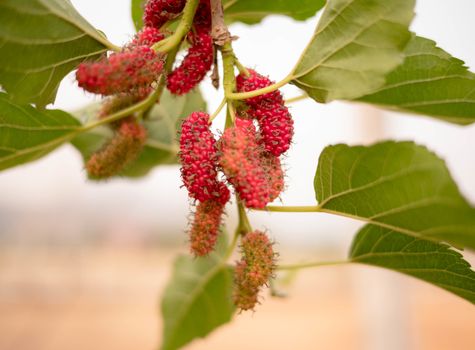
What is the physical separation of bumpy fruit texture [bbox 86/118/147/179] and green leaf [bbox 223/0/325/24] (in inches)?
9.4

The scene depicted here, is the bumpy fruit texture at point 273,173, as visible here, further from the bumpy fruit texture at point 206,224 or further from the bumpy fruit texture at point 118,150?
the bumpy fruit texture at point 118,150

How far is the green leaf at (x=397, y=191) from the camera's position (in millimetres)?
431

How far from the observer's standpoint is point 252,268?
606 millimetres

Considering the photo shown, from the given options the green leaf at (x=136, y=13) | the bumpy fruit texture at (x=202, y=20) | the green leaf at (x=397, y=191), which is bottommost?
the green leaf at (x=397, y=191)

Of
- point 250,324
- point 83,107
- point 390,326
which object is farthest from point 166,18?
→ point 250,324

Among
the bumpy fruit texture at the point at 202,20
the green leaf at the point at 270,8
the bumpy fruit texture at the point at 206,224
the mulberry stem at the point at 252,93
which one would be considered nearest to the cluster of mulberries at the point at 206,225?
the bumpy fruit texture at the point at 206,224

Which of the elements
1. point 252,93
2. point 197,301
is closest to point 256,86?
point 252,93

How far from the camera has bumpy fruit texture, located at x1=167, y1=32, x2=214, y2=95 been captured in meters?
0.62

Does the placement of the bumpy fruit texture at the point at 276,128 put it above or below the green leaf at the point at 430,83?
below

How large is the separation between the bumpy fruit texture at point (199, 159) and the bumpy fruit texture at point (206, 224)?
31 millimetres

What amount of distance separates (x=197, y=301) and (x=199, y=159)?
0.64 metres

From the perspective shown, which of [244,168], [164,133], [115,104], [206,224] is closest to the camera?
[244,168]

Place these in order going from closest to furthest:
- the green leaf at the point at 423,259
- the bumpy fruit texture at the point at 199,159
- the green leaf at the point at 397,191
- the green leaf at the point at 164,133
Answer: the green leaf at the point at 397,191, the bumpy fruit texture at the point at 199,159, the green leaf at the point at 423,259, the green leaf at the point at 164,133

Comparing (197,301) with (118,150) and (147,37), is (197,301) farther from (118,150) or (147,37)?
(147,37)
